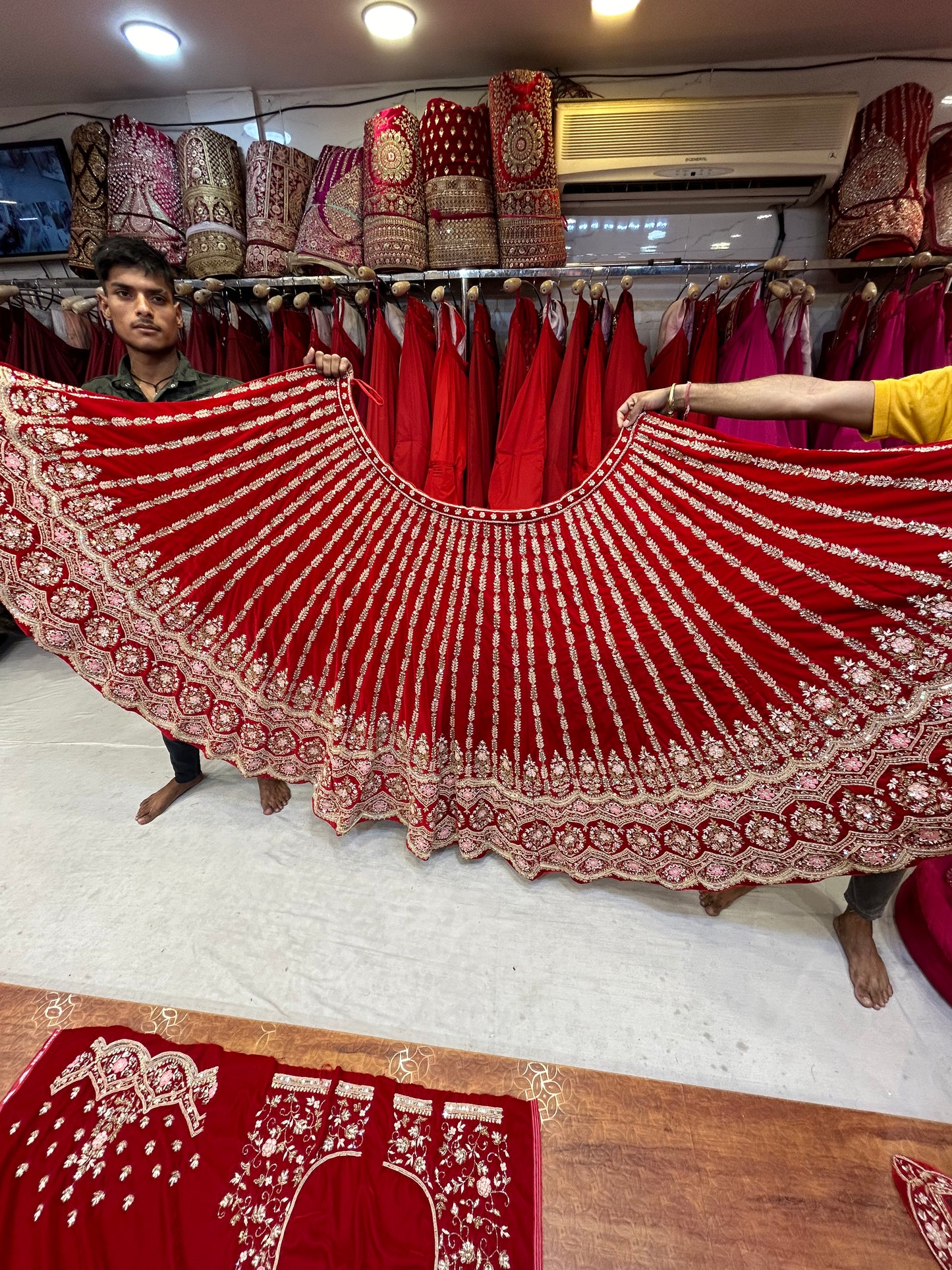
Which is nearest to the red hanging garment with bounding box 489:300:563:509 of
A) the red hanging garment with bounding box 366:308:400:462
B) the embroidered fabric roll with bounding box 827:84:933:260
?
the red hanging garment with bounding box 366:308:400:462

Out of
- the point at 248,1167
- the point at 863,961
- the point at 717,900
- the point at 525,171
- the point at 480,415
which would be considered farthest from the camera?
the point at 480,415

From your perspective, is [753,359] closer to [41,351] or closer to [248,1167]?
[248,1167]

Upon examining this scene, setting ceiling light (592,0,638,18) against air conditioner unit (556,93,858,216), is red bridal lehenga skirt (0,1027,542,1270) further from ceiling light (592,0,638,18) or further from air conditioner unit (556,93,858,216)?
ceiling light (592,0,638,18)

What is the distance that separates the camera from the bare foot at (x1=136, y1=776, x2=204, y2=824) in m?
1.40

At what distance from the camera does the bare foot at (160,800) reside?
140 centimetres

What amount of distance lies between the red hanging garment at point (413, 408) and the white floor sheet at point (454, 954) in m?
1.08

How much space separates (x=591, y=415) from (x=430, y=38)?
1.24m

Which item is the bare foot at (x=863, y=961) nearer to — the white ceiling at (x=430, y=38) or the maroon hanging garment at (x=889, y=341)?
the maroon hanging garment at (x=889, y=341)

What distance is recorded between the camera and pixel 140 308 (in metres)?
1.17

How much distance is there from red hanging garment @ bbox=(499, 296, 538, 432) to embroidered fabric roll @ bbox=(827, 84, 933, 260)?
988 millimetres

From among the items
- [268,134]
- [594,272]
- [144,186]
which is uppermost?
[268,134]

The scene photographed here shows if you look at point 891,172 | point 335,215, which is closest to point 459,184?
point 335,215

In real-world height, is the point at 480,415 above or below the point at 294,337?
below

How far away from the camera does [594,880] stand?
Answer: 1189 mm
